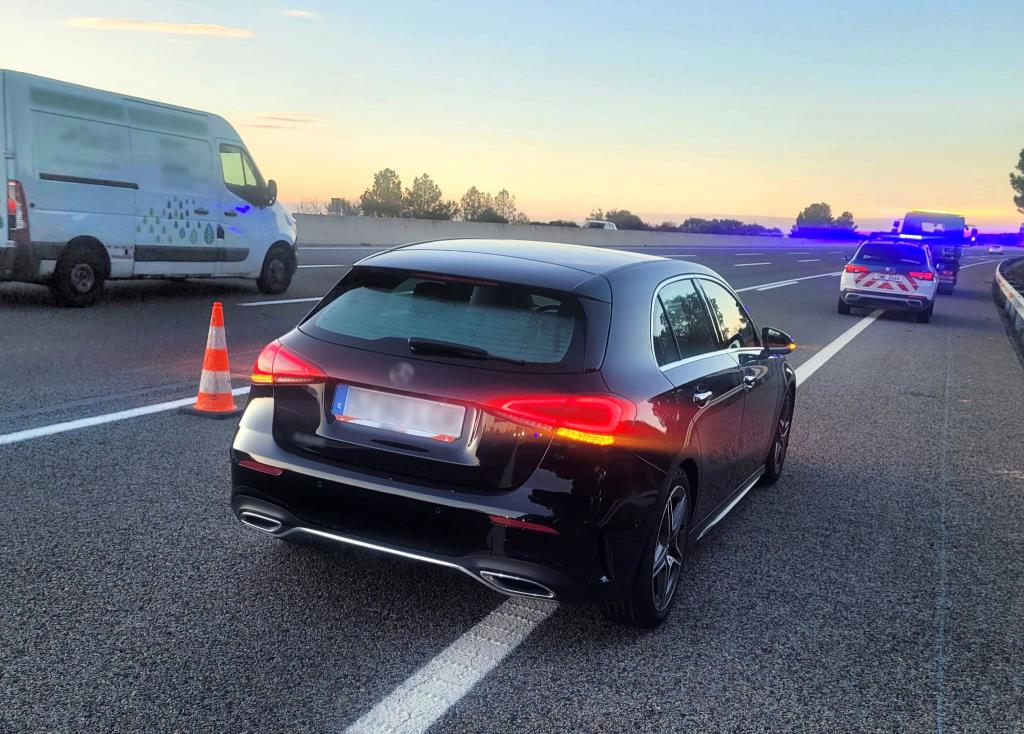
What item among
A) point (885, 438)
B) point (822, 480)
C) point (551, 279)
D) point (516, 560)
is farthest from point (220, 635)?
point (885, 438)

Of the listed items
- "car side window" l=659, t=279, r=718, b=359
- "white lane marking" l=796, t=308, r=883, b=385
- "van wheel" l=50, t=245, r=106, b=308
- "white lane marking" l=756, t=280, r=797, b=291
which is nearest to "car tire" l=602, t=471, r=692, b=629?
"car side window" l=659, t=279, r=718, b=359

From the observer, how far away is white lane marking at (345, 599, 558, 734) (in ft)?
10.5

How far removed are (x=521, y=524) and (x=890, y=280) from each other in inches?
702

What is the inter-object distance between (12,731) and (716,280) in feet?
12.7

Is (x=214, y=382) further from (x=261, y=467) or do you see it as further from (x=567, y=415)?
(x=567, y=415)

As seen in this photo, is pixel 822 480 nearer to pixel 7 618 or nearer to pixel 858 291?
pixel 7 618

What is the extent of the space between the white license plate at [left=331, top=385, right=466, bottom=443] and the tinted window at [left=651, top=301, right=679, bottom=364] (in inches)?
37.8

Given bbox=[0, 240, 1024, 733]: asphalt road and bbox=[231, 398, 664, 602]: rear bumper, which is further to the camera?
bbox=[231, 398, 664, 602]: rear bumper

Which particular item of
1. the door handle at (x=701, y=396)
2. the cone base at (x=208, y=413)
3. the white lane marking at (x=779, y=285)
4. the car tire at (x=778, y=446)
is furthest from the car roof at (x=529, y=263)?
the white lane marking at (x=779, y=285)

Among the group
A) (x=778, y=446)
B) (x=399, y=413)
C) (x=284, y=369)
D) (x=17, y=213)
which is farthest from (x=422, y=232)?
(x=399, y=413)

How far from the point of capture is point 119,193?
12914 millimetres

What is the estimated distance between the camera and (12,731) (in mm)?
3029

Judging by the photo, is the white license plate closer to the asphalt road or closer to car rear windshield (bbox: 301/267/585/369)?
car rear windshield (bbox: 301/267/585/369)

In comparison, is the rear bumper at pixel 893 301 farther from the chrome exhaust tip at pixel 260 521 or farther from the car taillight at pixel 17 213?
the chrome exhaust tip at pixel 260 521
